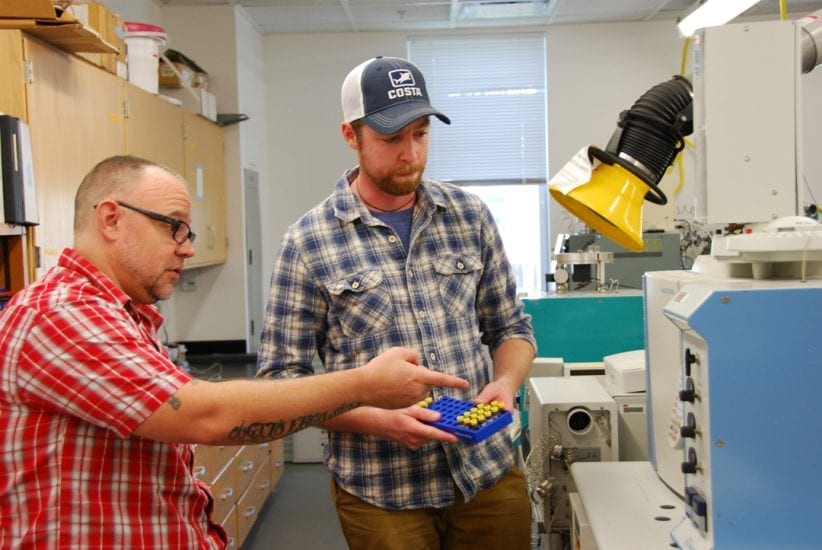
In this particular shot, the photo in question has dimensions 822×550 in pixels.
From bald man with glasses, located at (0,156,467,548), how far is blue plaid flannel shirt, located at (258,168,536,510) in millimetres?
271

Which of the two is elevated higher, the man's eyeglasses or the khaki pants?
the man's eyeglasses

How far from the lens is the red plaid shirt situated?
970mm

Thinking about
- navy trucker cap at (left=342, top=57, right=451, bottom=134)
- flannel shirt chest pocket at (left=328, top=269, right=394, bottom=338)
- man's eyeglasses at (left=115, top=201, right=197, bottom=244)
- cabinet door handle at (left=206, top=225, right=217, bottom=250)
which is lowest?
flannel shirt chest pocket at (left=328, top=269, right=394, bottom=338)

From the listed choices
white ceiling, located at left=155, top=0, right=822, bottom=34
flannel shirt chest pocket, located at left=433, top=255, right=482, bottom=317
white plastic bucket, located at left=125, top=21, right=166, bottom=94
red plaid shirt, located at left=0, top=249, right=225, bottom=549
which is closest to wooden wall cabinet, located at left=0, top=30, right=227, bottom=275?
white plastic bucket, located at left=125, top=21, right=166, bottom=94

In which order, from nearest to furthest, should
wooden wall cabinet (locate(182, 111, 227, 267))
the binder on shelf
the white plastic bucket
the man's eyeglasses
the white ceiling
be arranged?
the man's eyeglasses
the binder on shelf
the white plastic bucket
wooden wall cabinet (locate(182, 111, 227, 267))
the white ceiling

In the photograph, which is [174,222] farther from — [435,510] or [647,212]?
[647,212]

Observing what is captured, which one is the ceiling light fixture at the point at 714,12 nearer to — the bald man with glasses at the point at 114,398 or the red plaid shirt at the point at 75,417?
the bald man with glasses at the point at 114,398

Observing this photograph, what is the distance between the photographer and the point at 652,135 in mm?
1413

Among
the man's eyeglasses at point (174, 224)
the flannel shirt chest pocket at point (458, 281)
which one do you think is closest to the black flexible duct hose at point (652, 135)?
the flannel shirt chest pocket at point (458, 281)

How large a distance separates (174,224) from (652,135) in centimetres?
94

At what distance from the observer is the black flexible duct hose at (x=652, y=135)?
1406 mm

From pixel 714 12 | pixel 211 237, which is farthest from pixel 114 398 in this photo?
pixel 211 237

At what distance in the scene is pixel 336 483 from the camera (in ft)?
4.80

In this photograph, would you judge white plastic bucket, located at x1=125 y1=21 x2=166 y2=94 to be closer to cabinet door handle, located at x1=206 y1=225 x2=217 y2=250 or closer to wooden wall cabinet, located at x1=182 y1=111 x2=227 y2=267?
wooden wall cabinet, located at x1=182 y1=111 x2=227 y2=267
